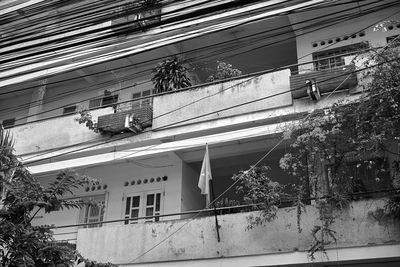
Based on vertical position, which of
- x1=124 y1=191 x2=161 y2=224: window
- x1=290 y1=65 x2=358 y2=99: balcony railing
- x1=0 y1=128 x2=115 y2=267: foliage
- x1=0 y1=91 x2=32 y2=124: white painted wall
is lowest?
x1=0 y1=128 x2=115 y2=267: foliage

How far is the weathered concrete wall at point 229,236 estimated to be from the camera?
9117mm

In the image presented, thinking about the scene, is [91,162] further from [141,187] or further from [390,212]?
[390,212]

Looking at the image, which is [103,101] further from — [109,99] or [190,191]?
[190,191]

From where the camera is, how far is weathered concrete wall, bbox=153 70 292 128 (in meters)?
11.1

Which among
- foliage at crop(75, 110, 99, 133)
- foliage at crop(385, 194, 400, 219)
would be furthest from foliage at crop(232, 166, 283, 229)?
foliage at crop(75, 110, 99, 133)

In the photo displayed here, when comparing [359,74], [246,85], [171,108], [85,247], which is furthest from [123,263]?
[359,74]

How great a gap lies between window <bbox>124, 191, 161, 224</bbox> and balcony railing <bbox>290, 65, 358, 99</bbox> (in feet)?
13.8

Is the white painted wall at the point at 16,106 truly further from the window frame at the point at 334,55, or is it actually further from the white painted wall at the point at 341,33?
the window frame at the point at 334,55

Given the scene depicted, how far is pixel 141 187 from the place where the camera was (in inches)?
517

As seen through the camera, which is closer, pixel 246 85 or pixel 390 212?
pixel 390 212

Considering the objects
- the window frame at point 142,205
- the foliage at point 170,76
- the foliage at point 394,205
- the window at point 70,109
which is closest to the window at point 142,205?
the window frame at point 142,205

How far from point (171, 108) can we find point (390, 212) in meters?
5.31

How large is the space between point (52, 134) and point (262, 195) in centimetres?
613

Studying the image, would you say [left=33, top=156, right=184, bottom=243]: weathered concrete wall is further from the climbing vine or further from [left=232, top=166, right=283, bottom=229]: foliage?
the climbing vine
